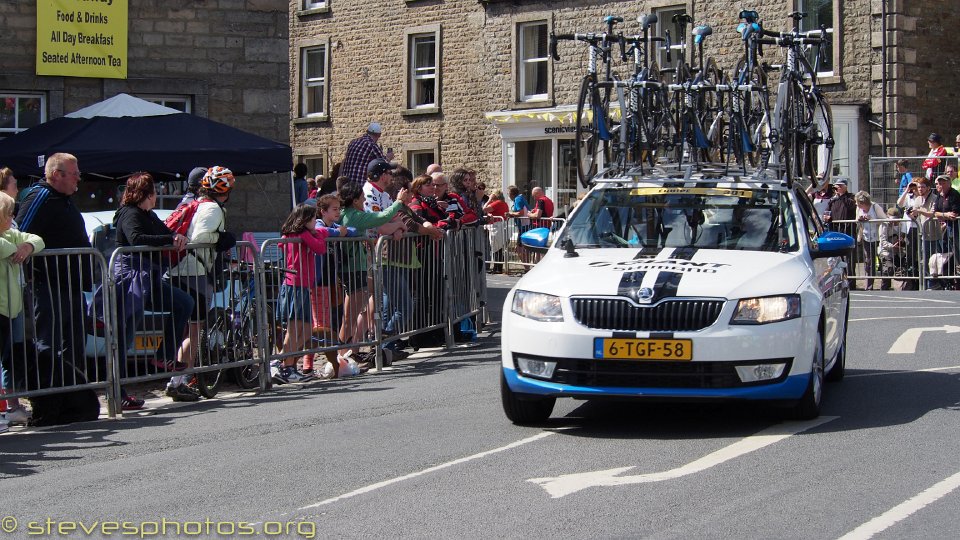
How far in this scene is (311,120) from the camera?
43.4 meters

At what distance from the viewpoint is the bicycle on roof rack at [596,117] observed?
45.3 feet

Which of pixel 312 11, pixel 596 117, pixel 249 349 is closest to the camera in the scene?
pixel 249 349

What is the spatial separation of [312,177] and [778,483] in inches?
1457

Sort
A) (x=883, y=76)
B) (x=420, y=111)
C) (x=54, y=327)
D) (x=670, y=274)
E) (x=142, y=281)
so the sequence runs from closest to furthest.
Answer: (x=670, y=274)
(x=54, y=327)
(x=142, y=281)
(x=883, y=76)
(x=420, y=111)

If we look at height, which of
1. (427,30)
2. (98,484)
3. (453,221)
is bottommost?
(98,484)

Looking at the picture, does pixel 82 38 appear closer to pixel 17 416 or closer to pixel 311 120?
pixel 17 416

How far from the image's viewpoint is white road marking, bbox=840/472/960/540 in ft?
21.1

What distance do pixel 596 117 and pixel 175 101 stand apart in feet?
34.0

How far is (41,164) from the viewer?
17375mm

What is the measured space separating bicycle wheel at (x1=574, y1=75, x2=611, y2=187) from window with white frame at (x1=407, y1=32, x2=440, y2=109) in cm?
2637

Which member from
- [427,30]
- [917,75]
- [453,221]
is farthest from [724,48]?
[453,221]

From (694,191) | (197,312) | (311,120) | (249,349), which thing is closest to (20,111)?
(249,349)

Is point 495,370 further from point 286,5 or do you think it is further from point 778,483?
point 286,5

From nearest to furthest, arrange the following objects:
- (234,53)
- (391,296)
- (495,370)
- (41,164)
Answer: (495,370), (391,296), (41,164), (234,53)
